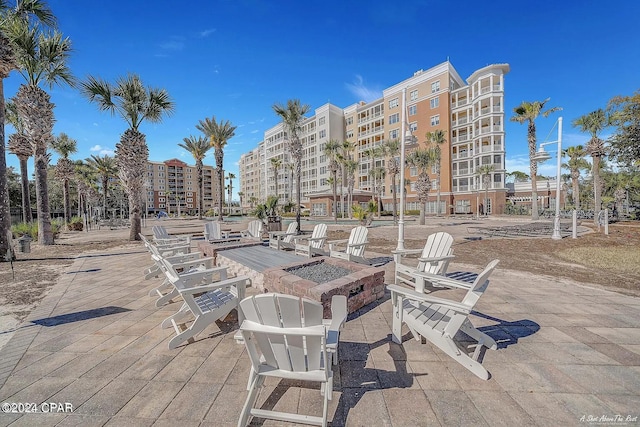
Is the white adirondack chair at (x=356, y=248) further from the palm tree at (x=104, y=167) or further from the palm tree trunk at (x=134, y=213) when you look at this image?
the palm tree at (x=104, y=167)

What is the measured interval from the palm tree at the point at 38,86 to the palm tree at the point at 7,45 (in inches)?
17.0

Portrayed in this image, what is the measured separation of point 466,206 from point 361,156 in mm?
21828

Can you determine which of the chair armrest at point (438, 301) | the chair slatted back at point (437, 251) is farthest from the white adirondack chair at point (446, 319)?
the chair slatted back at point (437, 251)

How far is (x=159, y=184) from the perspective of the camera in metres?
89.8

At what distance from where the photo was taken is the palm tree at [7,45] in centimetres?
804

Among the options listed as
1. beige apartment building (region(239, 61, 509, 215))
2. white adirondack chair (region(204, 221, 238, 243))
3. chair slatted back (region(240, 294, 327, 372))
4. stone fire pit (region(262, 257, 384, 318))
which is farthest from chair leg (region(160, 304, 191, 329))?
beige apartment building (region(239, 61, 509, 215))

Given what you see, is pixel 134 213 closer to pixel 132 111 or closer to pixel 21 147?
pixel 132 111

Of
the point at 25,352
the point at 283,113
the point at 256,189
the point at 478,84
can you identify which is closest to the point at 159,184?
the point at 256,189

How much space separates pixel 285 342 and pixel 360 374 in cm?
103

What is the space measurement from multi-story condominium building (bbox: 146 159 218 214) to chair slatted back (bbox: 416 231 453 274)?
89.9 m

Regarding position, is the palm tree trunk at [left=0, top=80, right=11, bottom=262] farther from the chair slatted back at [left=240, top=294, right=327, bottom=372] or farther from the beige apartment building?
the beige apartment building

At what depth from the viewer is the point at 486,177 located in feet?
123

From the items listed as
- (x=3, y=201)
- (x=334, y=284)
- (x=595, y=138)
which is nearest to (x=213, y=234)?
(x=334, y=284)

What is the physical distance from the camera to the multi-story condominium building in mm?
87938
